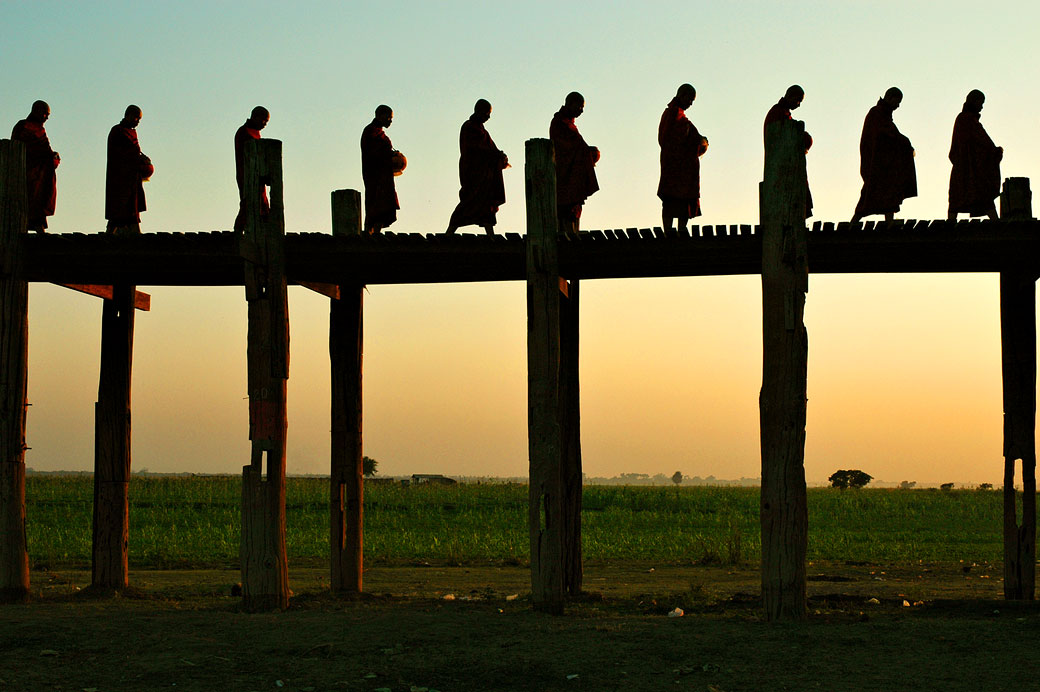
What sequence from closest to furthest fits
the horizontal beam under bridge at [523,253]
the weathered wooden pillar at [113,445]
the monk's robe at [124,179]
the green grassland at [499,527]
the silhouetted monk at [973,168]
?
the horizontal beam under bridge at [523,253], the silhouetted monk at [973,168], the monk's robe at [124,179], the weathered wooden pillar at [113,445], the green grassland at [499,527]

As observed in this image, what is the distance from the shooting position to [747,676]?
9.48 metres

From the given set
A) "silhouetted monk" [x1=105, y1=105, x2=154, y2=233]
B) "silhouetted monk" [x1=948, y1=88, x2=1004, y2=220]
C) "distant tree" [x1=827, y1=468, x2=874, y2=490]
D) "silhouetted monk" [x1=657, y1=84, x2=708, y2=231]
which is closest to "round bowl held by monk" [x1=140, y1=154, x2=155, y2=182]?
"silhouetted monk" [x1=105, y1=105, x2=154, y2=233]

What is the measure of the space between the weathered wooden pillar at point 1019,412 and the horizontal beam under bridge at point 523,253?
36cm

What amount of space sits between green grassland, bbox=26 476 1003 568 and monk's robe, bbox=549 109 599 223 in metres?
8.33

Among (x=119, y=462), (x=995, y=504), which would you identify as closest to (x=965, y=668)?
(x=119, y=462)

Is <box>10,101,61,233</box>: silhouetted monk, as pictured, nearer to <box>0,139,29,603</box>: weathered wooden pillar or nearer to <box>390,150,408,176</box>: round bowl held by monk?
<box>0,139,29,603</box>: weathered wooden pillar

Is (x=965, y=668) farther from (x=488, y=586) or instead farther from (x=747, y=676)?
(x=488, y=586)

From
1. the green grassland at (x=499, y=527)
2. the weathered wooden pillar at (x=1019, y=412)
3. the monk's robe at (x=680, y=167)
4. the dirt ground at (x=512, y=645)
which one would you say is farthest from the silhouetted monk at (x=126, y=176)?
the weathered wooden pillar at (x=1019, y=412)

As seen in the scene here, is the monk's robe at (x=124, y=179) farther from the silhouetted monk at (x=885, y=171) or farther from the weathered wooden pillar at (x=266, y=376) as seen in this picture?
the silhouetted monk at (x=885, y=171)

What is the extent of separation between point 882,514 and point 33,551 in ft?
66.5

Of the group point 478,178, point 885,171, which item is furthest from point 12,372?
point 885,171

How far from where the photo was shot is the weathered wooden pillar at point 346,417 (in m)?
14.1

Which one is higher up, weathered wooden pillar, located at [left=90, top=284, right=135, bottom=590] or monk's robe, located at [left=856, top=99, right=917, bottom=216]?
monk's robe, located at [left=856, top=99, right=917, bottom=216]

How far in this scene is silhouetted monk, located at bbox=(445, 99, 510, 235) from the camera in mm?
13078
